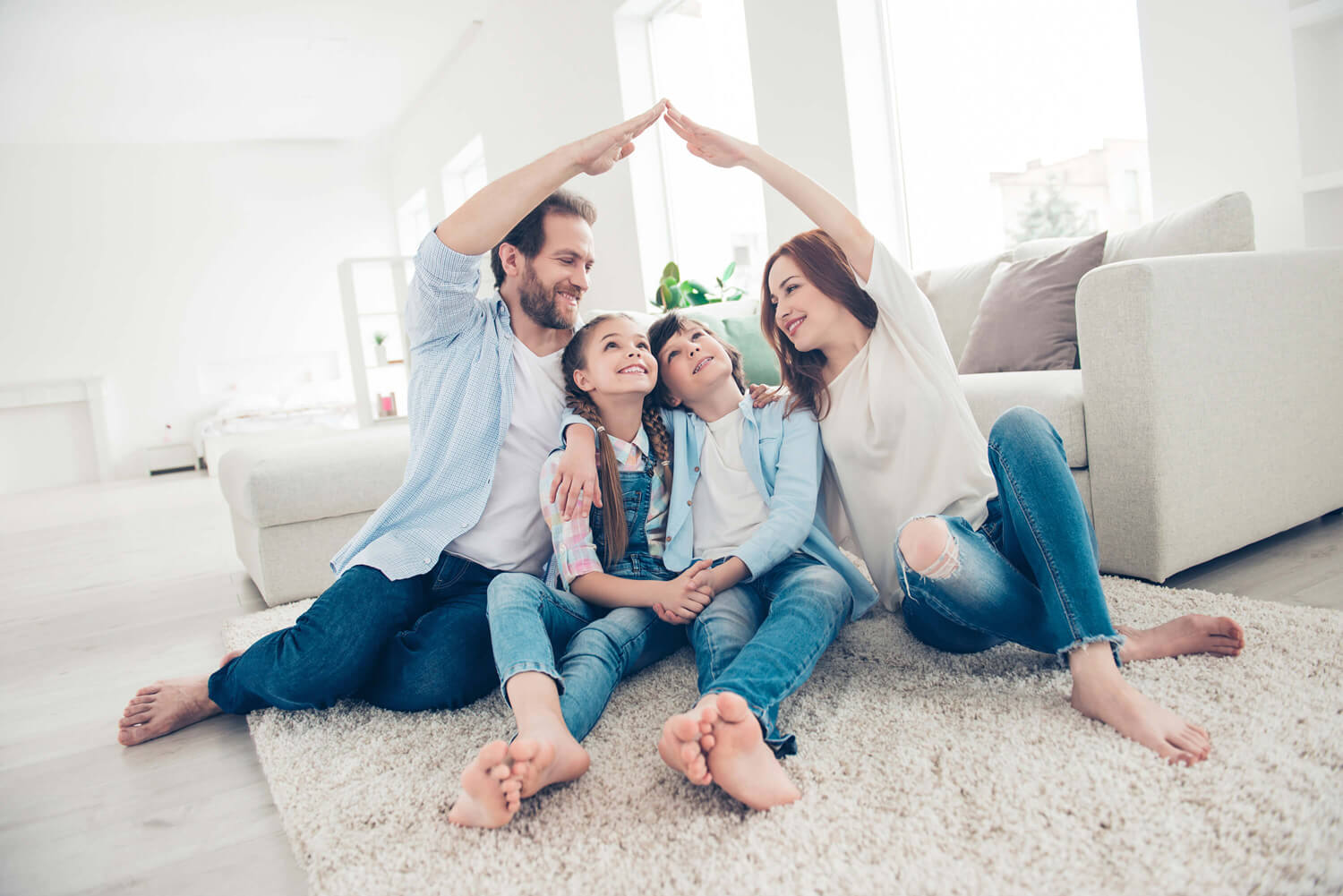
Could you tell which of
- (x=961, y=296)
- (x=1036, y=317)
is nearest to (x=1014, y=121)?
(x=961, y=296)

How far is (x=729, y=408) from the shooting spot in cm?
146

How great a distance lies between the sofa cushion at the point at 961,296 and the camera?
244cm

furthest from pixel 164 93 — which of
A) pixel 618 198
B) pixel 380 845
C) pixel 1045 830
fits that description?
pixel 1045 830

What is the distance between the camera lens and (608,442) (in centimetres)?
136

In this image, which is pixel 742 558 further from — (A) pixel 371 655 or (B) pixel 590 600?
(A) pixel 371 655

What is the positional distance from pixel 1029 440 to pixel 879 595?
483 millimetres

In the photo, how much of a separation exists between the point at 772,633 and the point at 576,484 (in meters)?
0.39

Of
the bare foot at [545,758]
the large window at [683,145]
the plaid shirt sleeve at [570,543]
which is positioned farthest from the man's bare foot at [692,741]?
the large window at [683,145]

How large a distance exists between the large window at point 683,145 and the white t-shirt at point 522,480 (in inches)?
98.2

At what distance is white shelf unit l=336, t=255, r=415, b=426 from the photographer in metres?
5.53

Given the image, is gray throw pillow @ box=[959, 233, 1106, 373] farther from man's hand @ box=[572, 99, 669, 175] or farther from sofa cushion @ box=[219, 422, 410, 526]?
sofa cushion @ box=[219, 422, 410, 526]

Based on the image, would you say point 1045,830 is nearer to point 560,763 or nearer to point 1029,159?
point 560,763

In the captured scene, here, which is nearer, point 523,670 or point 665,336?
point 523,670

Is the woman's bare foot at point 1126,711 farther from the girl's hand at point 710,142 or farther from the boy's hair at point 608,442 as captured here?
the girl's hand at point 710,142
